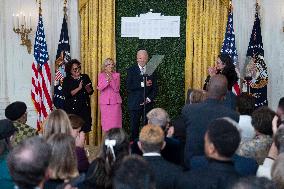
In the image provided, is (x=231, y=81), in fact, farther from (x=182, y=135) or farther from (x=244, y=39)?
(x=244, y=39)

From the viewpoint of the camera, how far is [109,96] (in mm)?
8453

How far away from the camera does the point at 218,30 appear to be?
8.75 metres

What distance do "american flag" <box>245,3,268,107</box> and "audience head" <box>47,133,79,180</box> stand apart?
5.66 m

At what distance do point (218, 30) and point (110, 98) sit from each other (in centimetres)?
220

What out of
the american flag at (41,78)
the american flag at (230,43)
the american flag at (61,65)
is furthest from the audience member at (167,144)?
the american flag at (41,78)

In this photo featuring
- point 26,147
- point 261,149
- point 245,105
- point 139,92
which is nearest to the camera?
point 26,147

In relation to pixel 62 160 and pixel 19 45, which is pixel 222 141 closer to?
pixel 62 160

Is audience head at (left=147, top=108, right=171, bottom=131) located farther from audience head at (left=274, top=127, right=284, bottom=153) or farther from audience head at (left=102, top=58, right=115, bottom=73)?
audience head at (left=102, top=58, right=115, bottom=73)

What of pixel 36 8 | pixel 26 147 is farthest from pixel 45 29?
pixel 26 147

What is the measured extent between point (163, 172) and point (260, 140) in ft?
3.47

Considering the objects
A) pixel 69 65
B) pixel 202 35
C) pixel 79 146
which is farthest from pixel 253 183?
pixel 202 35

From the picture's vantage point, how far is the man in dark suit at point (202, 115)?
4246mm

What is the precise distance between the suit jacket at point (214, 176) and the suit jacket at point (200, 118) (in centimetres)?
125

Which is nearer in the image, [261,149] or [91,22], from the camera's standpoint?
[261,149]
